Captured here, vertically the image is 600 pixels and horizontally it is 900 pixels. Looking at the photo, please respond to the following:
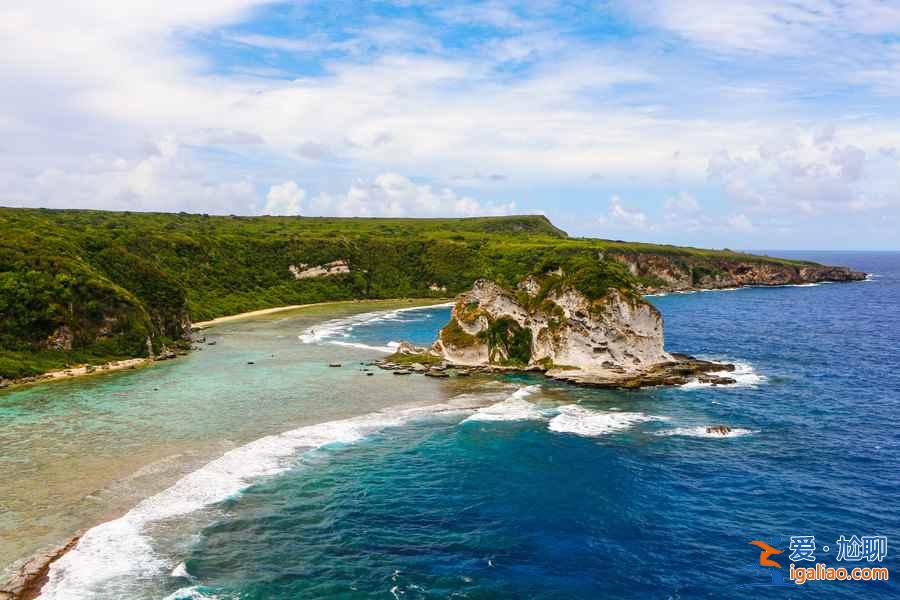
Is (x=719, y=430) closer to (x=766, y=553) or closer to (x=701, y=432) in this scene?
(x=701, y=432)

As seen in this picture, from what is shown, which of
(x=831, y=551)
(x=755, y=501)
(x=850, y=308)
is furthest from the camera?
(x=850, y=308)

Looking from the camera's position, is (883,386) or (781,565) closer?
(781,565)

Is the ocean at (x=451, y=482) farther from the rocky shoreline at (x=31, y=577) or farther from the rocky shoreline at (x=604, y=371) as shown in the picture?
the rocky shoreline at (x=604, y=371)

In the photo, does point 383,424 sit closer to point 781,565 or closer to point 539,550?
point 539,550

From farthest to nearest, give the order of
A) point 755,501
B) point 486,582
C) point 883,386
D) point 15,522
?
point 883,386 → point 755,501 → point 15,522 → point 486,582

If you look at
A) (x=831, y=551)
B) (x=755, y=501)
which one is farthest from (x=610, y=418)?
(x=831, y=551)

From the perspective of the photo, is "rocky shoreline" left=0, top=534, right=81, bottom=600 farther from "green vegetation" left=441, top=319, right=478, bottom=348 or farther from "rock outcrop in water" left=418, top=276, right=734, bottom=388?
"green vegetation" left=441, top=319, right=478, bottom=348

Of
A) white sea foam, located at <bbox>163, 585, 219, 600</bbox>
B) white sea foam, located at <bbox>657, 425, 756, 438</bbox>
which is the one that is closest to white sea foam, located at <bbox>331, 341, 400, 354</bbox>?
white sea foam, located at <bbox>657, 425, 756, 438</bbox>
